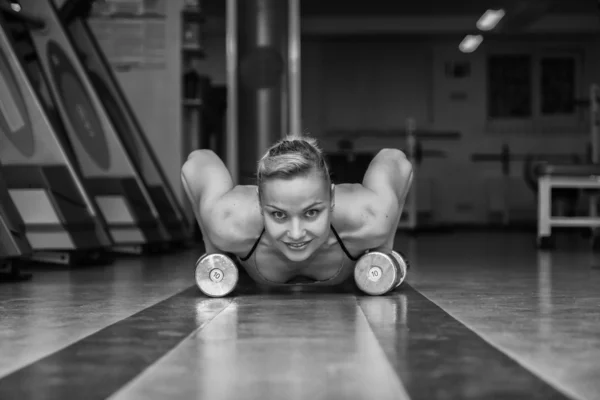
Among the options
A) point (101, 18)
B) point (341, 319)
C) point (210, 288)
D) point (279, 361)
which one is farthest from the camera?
point (101, 18)

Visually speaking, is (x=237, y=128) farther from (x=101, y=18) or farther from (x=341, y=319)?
(x=341, y=319)

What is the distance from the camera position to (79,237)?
4.08 m

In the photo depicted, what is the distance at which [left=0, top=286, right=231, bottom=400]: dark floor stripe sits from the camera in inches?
52.5

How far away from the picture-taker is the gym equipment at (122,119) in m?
5.73

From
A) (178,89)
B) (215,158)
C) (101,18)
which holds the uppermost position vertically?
(101,18)

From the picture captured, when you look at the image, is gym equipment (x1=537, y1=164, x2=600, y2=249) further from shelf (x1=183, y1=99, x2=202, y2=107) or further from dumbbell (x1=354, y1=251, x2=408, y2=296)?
dumbbell (x1=354, y1=251, x2=408, y2=296)

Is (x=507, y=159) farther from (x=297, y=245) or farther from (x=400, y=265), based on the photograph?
(x=297, y=245)

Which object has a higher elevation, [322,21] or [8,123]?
[322,21]

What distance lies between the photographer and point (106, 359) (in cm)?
159

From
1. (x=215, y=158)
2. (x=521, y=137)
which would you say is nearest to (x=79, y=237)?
(x=215, y=158)

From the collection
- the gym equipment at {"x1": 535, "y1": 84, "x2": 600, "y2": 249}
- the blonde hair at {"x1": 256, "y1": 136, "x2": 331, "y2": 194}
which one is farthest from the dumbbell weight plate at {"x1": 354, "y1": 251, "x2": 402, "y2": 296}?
the gym equipment at {"x1": 535, "y1": 84, "x2": 600, "y2": 249}

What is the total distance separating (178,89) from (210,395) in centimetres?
568

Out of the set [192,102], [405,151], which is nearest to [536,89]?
[405,151]

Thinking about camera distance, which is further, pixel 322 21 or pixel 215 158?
pixel 322 21
